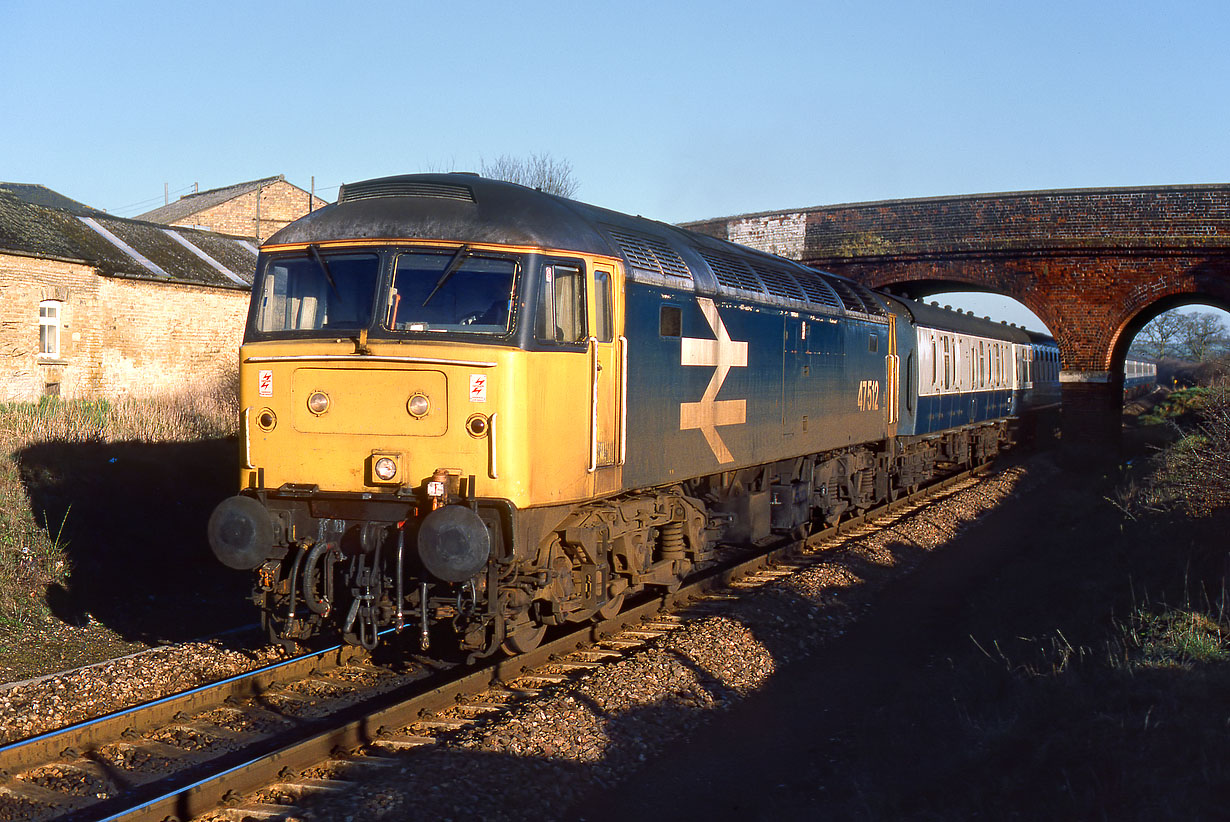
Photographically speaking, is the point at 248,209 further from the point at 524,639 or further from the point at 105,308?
the point at 524,639

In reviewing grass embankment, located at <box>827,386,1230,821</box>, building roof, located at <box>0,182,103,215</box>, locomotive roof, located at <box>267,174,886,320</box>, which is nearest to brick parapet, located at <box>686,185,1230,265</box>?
grass embankment, located at <box>827,386,1230,821</box>

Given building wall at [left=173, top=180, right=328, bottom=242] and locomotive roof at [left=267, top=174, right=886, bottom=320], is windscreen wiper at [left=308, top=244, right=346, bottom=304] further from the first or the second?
building wall at [left=173, top=180, right=328, bottom=242]

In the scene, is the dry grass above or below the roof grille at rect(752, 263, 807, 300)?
below

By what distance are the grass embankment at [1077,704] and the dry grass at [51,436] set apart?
7.77 meters

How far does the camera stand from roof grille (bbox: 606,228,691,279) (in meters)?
8.56

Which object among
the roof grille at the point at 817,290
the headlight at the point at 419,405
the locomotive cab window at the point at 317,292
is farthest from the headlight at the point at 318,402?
the roof grille at the point at 817,290

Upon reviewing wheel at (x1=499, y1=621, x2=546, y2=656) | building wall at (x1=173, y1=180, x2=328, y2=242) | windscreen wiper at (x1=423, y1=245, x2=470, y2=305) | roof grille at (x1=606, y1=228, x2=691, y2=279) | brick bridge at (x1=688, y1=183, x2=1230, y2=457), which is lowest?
wheel at (x1=499, y1=621, x2=546, y2=656)

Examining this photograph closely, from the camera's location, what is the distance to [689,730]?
288 inches

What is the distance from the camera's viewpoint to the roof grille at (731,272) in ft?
33.8

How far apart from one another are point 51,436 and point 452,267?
9332 mm

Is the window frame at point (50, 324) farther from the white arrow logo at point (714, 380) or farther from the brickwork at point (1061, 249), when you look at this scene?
the white arrow logo at point (714, 380)

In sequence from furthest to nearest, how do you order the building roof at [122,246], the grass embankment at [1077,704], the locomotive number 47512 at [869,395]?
the building roof at [122,246] → the locomotive number 47512 at [869,395] → the grass embankment at [1077,704]

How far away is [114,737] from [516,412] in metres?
3.20

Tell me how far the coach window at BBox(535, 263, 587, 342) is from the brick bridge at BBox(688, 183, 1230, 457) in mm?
21318
